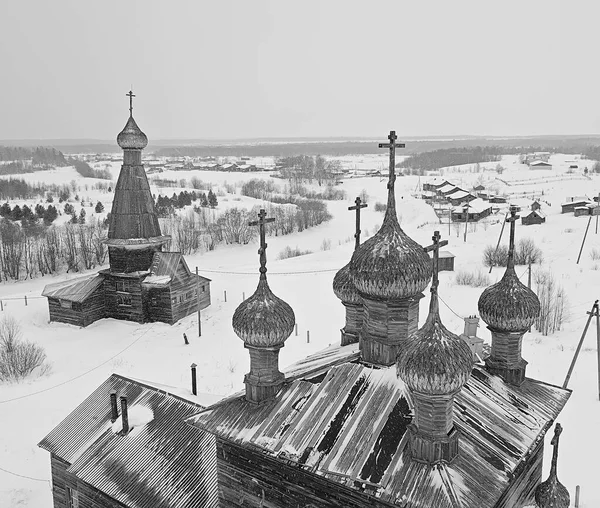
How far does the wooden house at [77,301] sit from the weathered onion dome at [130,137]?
6131 millimetres

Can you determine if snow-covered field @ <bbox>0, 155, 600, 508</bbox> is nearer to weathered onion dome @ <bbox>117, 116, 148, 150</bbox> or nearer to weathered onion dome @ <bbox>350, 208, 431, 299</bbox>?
weathered onion dome @ <bbox>350, 208, 431, 299</bbox>

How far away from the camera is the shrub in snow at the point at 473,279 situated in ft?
94.3

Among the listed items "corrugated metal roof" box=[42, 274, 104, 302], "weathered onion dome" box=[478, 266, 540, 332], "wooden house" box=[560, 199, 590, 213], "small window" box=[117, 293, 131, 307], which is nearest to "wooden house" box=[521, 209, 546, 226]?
"wooden house" box=[560, 199, 590, 213]

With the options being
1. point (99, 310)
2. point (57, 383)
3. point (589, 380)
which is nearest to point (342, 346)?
point (589, 380)

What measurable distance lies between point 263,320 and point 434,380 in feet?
8.20

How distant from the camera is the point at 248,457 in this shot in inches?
269

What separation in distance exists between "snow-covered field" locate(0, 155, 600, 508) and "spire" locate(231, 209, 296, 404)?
17.2ft

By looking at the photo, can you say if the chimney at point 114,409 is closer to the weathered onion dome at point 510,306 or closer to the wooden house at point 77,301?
the weathered onion dome at point 510,306

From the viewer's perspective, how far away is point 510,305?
24.2 ft

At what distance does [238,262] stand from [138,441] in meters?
33.2

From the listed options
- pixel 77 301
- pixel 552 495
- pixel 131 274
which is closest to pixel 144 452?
pixel 552 495

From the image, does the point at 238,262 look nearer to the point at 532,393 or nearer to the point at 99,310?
the point at 99,310

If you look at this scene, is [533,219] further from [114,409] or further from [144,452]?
[144,452]

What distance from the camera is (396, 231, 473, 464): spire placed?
18.2 ft
